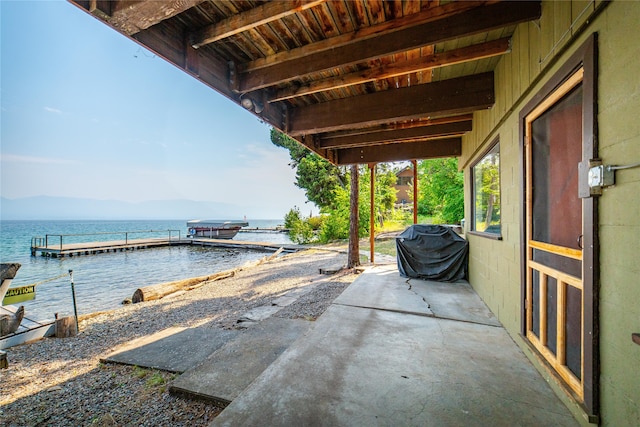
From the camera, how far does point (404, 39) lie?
83.4 inches

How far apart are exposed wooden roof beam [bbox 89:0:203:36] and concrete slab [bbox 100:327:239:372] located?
3012 millimetres

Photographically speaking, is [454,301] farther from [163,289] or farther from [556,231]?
[163,289]

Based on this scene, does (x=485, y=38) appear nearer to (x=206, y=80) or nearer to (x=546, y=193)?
(x=546, y=193)

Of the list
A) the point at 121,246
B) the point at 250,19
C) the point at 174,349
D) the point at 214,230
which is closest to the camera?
the point at 250,19

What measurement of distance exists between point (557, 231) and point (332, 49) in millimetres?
2369

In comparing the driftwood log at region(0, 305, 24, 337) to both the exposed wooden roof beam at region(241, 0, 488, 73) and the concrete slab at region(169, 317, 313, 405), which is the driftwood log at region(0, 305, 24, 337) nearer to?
the concrete slab at region(169, 317, 313, 405)

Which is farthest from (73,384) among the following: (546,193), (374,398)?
(546,193)

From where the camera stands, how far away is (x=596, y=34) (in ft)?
4.28

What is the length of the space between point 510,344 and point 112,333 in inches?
220

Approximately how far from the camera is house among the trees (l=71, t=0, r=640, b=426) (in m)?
1.18

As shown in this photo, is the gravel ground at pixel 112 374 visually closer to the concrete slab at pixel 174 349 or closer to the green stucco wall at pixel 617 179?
the concrete slab at pixel 174 349

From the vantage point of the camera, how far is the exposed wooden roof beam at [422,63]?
7.95 ft

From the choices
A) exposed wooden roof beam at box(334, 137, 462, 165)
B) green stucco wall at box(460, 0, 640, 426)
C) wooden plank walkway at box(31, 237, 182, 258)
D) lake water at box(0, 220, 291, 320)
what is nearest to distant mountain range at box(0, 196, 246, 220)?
wooden plank walkway at box(31, 237, 182, 258)

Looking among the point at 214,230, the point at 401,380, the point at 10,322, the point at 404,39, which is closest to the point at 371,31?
the point at 404,39
